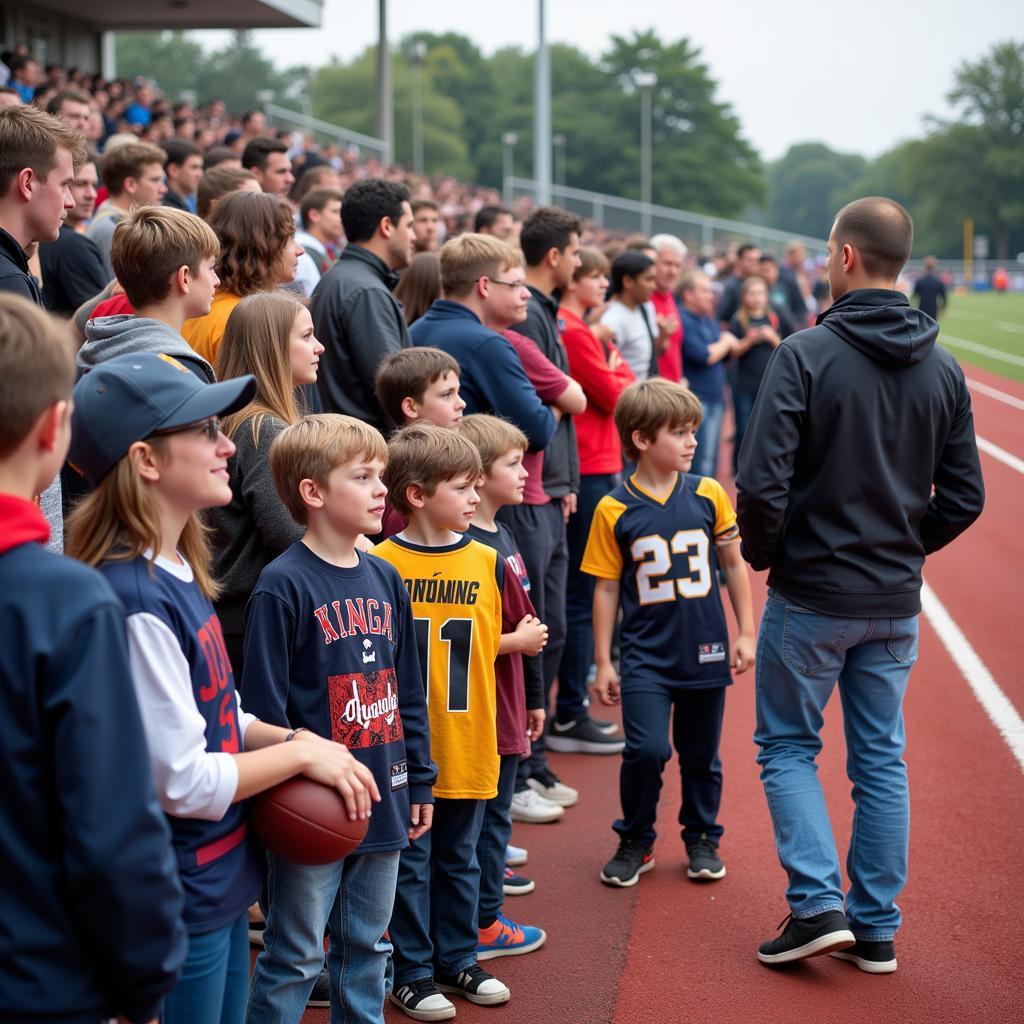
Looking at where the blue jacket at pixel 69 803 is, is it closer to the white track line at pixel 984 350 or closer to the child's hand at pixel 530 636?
the child's hand at pixel 530 636

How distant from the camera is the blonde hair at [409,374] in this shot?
15.9 feet

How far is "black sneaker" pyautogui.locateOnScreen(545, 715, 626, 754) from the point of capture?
6840mm

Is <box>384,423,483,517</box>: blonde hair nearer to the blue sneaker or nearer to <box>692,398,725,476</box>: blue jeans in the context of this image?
the blue sneaker

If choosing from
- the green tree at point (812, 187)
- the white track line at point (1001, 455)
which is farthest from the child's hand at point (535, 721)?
the green tree at point (812, 187)

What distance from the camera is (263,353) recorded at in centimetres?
401

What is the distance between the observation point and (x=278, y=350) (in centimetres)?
401

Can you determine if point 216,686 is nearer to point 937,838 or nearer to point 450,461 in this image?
point 450,461

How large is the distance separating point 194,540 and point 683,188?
95.4 meters

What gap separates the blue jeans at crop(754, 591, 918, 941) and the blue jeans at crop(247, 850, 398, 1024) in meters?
1.71

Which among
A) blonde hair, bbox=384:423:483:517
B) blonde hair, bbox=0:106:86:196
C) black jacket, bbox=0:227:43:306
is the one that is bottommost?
blonde hair, bbox=384:423:483:517

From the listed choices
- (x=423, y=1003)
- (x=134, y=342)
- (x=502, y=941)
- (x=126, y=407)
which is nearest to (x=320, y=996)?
(x=423, y=1003)

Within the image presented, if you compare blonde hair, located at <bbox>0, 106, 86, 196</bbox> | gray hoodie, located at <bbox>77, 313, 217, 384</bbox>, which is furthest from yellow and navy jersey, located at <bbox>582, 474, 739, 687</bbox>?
blonde hair, located at <bbox>0, 106, 86, 196</bbox>

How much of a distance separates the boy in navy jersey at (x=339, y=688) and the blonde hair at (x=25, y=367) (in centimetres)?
128

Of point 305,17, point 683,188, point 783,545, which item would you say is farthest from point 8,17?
point 683,188
